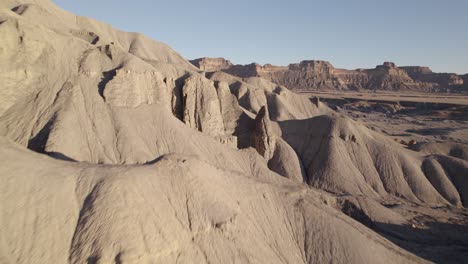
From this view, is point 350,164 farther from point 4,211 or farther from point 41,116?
point 4,211

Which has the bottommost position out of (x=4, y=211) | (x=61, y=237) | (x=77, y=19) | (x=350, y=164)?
(x=350, y=164)

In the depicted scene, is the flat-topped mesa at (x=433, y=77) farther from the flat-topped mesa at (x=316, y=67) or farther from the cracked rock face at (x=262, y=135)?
the cracked rock face at (x=262, y=135)

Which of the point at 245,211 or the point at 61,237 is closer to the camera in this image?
the point at 61,237

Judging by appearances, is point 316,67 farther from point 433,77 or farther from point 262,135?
point 262,135

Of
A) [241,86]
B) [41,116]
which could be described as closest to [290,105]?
[241,86]

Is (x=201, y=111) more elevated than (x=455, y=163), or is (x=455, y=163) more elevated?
(x=201, y=111)

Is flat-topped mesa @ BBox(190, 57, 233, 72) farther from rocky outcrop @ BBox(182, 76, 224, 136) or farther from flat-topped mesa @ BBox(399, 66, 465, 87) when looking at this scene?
rocky outcrop @ BBox(182, 76, 224, 136)

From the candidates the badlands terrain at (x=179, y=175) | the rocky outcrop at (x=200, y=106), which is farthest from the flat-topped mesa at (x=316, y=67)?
the rocky outcrop at (x=200, y=106)
